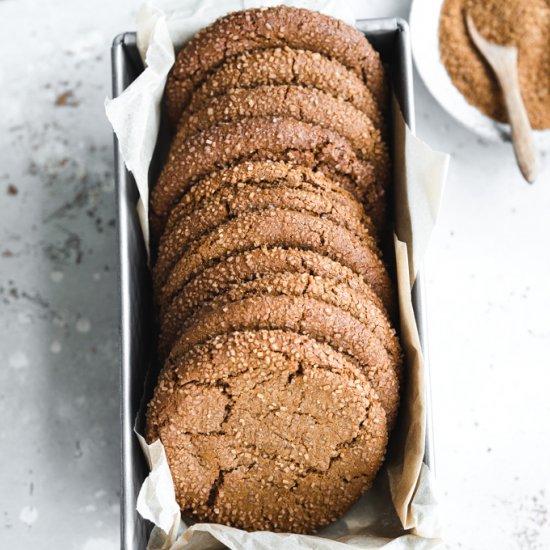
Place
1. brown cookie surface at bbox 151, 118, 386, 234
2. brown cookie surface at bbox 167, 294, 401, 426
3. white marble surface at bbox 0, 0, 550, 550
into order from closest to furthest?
1. brown cookie surface at bbox 167, 294, 401, 426
2. brown cookie surface at bbox 151, 118, 386, 234
3. white marble surface at bbox 0, 0, 550, 550

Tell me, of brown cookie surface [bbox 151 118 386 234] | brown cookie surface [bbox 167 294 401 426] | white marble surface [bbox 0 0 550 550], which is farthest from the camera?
white marble surface [bbox 0 0 550 550]

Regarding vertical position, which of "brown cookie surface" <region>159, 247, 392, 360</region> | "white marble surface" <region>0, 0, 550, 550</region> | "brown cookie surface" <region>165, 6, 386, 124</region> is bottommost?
"white marble surface" <region>0, 0, 550, 550</region>

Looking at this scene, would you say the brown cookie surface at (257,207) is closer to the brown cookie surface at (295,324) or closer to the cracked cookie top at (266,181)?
the cracked cookie top at (266,181)

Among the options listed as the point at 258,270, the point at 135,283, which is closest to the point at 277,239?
the point at 258,270

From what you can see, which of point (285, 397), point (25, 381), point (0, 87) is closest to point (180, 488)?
point (285, 397)

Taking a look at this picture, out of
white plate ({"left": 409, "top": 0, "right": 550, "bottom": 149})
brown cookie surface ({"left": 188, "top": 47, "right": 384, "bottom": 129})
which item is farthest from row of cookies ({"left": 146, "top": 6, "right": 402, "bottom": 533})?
white plate ({"left": 409, "top": 0, "right": 550, "bottom": 149})

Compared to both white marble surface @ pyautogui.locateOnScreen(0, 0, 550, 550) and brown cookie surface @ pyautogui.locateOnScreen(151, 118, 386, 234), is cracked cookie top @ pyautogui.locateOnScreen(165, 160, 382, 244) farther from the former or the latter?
white marble surface @ pyautogui.locateOnScreen(0, 0, 550, 550)

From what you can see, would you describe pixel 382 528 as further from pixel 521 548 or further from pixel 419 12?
pixel 419 12

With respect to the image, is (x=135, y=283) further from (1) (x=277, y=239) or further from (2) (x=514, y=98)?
(2) (x=514, y=98)
